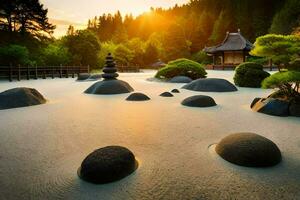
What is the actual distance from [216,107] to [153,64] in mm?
46015

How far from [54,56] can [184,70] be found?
2020 centimetres

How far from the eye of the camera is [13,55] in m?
26.7

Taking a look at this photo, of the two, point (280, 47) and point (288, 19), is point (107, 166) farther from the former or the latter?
point (288, 19)

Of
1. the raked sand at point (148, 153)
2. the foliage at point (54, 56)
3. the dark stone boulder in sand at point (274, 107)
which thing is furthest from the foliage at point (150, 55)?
the dark stone boulder in sand at point (274, 107)

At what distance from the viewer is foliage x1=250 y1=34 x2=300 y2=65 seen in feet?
24.7

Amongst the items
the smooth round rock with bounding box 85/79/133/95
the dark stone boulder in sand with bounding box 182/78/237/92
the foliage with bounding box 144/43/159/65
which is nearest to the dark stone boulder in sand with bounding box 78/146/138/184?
the smooth round rock with bounding box 85/79/133/95

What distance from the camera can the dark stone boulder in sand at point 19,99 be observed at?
9641 millimetres

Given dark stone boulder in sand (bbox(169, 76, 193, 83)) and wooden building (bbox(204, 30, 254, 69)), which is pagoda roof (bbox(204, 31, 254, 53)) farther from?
dark stone boulder in sand (bbox(169, 76, 193, 83))

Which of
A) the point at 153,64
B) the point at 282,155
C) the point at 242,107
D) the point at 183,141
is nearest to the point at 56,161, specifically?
the point at 183,141

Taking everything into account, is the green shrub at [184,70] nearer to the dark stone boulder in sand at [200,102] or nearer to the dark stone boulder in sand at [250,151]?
the dark stone boulder in sand at [200,102]

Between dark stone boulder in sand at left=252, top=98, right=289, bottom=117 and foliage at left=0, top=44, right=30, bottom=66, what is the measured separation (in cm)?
2586

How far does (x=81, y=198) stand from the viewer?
319 cm

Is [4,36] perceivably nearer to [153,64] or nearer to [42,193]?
[153,64]

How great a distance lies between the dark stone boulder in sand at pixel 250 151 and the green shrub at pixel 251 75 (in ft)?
40.7
